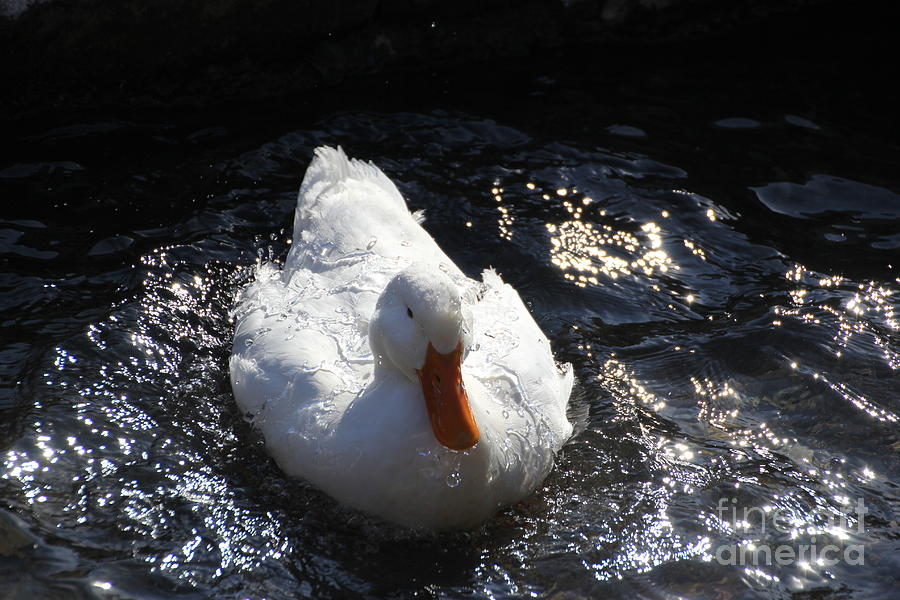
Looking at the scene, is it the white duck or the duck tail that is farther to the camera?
the duck tail

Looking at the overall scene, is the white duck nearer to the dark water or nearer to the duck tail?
the dark water

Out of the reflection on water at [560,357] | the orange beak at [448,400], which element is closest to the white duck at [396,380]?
the orange beak at [448,400]

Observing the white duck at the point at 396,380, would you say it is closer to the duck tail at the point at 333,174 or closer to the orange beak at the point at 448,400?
the orange beak at the point at 448,400

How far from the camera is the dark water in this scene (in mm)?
3537

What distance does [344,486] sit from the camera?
138 inches

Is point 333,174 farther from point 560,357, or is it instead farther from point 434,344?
point 434,344

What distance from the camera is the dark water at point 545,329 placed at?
3537mm

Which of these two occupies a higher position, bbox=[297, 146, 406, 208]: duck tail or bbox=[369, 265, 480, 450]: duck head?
bbox=[297, 146, 406, 208]: duck tail

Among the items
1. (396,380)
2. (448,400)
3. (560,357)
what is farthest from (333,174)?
(448,400)

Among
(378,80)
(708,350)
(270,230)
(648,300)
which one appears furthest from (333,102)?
(708,350)

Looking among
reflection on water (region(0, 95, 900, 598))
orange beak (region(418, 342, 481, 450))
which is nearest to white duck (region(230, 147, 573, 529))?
orange beak (region(418, 342, 481, 450))

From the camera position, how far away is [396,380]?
139 inches

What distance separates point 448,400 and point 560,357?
1.61 meters

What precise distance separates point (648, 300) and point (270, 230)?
92.5 inches
